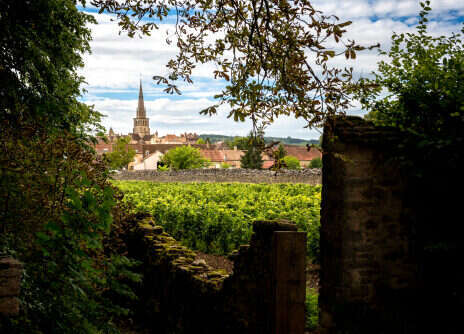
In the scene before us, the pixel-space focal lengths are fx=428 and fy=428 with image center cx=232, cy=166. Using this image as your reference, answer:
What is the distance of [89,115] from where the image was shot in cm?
1121

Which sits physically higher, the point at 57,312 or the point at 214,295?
the point at 57,312

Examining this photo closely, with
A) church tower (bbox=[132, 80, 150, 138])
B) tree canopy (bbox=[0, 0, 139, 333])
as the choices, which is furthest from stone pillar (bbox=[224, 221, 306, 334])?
church tower (bbox=[132, 80, 150, 138])

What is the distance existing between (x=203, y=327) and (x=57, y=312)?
228cm

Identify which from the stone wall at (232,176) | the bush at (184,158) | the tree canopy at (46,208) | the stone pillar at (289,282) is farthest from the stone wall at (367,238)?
the bush at (184,158)

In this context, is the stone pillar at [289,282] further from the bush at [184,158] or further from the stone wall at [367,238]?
the bush at [184,158]

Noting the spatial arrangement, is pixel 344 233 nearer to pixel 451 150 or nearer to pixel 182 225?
pixel 451 150

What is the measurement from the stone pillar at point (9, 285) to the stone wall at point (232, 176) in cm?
1548

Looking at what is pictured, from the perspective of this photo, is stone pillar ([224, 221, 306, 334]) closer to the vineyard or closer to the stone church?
the vineyard

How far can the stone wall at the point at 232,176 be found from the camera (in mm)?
24219

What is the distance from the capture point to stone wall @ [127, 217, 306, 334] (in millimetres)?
3547

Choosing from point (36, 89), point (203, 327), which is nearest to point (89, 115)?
point (36, 89)

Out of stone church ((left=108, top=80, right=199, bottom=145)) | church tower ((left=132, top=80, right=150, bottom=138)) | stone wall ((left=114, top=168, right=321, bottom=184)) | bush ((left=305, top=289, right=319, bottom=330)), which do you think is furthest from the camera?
church tower ((left=132, top=80, right=150, bottom=138))

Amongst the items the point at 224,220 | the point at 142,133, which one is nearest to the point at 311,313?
the point at 224,220

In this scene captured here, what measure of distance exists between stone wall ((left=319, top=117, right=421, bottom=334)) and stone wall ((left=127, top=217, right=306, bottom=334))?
148 centimetres
